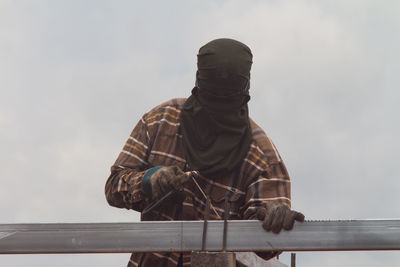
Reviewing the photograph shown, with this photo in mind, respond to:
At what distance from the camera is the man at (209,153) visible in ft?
15.4

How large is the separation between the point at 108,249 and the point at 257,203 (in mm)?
1214

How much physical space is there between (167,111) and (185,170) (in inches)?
19.3

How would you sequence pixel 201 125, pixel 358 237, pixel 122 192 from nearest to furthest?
pixel 358 237 < pixel 122 192 < pixel 201 125

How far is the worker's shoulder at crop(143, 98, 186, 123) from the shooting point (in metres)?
4.98

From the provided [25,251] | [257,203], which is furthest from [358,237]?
[25,251]

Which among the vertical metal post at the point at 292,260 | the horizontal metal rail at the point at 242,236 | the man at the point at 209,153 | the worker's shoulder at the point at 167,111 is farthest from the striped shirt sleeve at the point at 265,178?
the horizontal metal rail at the point at 242,236

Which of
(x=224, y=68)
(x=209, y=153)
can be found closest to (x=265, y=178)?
(x=209, y=153)

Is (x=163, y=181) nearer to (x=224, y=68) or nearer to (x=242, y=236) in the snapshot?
(x=242, y=236)

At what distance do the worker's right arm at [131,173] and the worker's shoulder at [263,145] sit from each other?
82cm

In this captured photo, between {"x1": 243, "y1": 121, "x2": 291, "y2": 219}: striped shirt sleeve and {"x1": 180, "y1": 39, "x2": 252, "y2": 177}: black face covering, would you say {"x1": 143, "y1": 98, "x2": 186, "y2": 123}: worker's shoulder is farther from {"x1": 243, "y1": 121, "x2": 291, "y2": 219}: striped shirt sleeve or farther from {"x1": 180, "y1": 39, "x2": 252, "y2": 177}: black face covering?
{"x1": 243, "y1": 121, "x2": 291, "y2": 219}: striped shirt sleeve

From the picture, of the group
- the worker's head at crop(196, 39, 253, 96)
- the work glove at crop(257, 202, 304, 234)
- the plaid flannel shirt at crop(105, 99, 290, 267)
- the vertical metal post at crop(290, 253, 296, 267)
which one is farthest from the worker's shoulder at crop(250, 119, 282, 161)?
the work glove at crop(257, 202, 304, 234)

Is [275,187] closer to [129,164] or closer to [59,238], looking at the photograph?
[129,164]

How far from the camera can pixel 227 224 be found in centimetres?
393

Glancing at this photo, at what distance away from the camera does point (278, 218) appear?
12.9 feet
